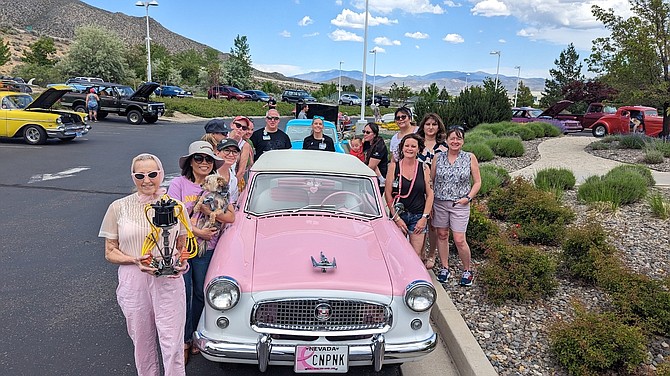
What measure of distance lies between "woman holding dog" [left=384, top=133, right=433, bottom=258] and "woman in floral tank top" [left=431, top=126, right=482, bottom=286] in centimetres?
20

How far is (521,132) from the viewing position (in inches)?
693

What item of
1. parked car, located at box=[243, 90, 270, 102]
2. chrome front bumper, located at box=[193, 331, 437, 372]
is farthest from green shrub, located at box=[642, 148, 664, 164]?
parked car, located at box=[243, 90, 270, 102]

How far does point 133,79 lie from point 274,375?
172ft

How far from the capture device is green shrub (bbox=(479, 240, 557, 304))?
447cm

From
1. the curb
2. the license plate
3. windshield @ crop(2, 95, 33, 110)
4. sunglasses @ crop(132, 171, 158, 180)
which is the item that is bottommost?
the curb

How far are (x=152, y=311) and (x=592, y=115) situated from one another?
27533 millimetres

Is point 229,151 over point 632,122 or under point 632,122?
under

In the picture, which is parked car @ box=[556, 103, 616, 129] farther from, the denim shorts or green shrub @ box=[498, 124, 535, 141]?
the denim shorts

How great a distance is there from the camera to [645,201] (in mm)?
7684

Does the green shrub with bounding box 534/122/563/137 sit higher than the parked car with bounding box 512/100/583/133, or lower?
A: lower

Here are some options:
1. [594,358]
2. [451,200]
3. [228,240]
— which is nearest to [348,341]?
[228,240]

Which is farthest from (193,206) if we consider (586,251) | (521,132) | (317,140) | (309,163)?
(521,132)

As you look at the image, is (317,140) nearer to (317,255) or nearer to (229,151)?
(229,151)

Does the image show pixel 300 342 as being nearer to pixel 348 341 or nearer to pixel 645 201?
pixel 348 341
